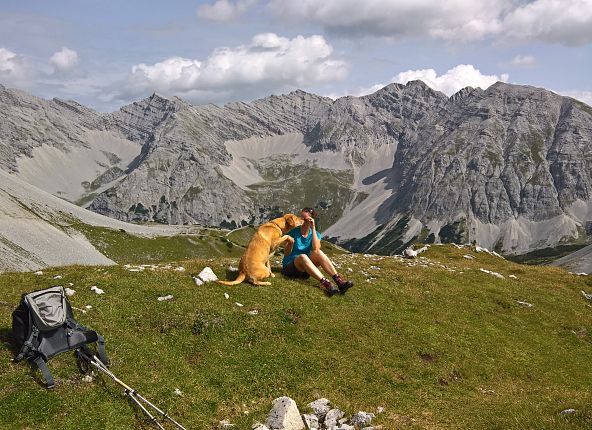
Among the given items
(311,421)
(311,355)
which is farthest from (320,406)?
(311,355)

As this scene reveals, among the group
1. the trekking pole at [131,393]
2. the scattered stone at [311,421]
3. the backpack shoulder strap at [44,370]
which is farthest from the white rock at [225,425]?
the backpack shoulder strap at [44,370]

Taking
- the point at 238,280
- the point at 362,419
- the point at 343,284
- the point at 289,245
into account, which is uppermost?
the point at 289,245

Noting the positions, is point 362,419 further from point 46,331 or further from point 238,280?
point 238,280

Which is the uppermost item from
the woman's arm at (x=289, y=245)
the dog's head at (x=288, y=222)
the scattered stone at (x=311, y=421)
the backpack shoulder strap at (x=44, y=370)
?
the dog's head at (x=288, y=222)

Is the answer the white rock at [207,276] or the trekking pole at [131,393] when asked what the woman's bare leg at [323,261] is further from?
the trekking pole at [131,393]

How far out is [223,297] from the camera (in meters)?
23.4

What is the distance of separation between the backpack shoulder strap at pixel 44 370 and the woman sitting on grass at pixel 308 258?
1400cm

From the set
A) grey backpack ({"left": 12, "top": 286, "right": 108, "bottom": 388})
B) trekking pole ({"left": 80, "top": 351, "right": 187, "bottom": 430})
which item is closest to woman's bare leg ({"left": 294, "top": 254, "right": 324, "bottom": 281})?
grey backpack ({"left": 12, "top": 286, "right": 108, "bottom": 388})

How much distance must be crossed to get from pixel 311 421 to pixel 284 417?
111cm

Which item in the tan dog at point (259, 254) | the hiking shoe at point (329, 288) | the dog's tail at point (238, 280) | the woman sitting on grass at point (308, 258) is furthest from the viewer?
the woman sitting on grass at point (308, 258)

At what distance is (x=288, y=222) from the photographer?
86.9ft

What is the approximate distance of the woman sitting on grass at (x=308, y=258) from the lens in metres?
25.6

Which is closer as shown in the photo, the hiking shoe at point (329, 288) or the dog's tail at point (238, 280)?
the dog's tail at point (238, 280)

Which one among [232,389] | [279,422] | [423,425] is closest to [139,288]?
[232,389]
